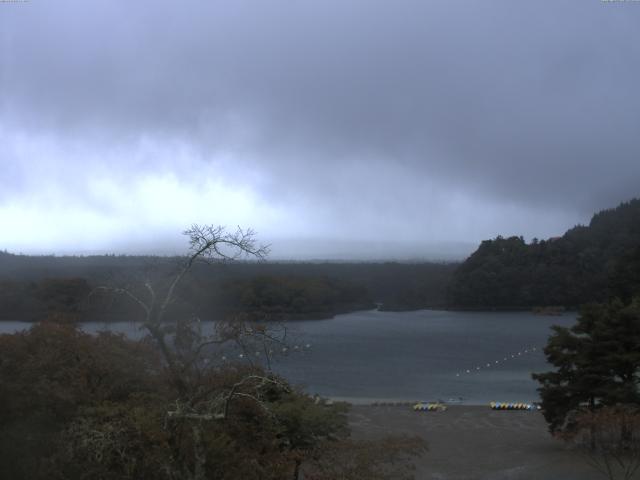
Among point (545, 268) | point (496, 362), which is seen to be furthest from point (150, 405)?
point (545, 268)

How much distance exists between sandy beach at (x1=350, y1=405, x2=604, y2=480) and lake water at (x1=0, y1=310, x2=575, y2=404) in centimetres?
407

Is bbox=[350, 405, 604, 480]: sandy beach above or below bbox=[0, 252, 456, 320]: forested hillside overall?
below

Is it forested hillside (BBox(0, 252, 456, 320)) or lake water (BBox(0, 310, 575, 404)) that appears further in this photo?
lake water (BBox(0, 310, 575, 404))

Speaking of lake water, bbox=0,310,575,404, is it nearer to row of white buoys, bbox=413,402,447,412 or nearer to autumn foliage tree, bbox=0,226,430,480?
row of white buoys, bbox=413,402,447,412

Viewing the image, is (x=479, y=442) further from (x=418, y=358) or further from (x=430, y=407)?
(x=418, y=358)

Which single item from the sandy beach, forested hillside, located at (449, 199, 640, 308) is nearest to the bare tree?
the sandy beach

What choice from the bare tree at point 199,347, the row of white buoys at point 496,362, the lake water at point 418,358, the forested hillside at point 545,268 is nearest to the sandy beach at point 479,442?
the lake water at point 418,358

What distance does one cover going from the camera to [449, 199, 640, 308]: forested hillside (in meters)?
83.2

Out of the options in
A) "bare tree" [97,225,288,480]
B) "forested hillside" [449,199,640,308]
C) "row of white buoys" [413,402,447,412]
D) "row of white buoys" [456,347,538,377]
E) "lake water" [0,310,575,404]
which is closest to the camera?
"bare tree" [97,225,288,480]

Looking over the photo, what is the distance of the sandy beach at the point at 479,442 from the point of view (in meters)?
16.1

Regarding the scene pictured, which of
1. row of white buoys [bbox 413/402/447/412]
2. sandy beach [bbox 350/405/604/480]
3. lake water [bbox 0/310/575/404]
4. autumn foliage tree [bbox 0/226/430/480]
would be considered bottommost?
lake water [bbox 0/310/575/404]

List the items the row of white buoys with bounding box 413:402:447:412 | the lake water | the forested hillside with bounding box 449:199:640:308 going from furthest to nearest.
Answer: the forested hillside with bounding box 449:199:640:308
the lake water
the row of white buoys with bounding box 413:402:447:412

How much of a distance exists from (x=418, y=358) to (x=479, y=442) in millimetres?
29275

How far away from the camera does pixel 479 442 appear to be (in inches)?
808
